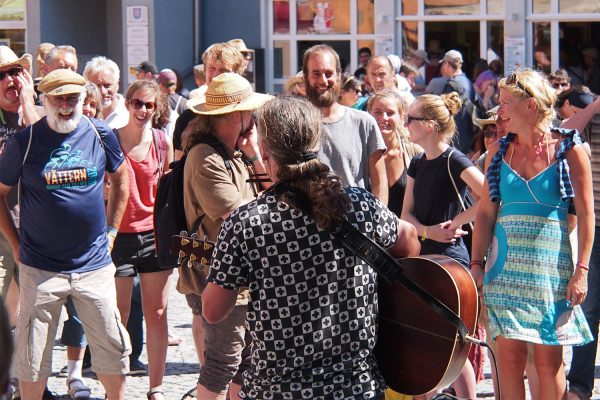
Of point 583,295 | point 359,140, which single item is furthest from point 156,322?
point 583,295

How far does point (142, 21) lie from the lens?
18.5m

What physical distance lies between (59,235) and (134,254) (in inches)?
46.7

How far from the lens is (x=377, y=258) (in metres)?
3.42

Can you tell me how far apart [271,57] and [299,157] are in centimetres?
1557

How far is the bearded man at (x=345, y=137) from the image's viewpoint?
19.6 ft

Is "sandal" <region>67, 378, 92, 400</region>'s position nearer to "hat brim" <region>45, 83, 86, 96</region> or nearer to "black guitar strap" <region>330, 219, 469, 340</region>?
"hat brim" <region>45, 83, 86, 96</region>

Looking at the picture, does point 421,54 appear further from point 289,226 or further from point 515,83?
point 289,226

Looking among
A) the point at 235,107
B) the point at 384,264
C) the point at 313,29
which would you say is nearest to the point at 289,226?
the point at 384,264

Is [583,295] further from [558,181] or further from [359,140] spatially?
[359,140]

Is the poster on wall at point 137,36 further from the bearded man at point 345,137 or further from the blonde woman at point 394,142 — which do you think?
the bearded man at point 345,137

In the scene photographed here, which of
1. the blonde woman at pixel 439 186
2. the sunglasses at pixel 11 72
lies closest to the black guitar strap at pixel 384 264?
the blonde woman at pixel 439 186

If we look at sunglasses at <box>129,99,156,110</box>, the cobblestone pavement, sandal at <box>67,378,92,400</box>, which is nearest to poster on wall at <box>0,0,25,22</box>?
the cobblestone pavement

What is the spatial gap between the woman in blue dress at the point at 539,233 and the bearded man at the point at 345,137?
3.27 feet

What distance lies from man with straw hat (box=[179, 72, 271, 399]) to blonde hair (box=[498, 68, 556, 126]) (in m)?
1.11
